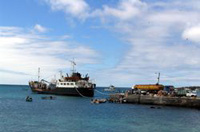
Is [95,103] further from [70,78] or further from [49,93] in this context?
[49,93]

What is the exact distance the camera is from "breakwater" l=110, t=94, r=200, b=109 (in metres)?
91.6

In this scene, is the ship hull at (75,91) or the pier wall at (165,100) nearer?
the pier wall at (165,100)

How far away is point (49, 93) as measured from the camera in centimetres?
16400

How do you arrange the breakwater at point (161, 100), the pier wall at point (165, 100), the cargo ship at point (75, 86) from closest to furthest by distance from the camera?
the pier wall at point (165, 100) → the breakwater at point (161, 100) → the cargo ship at point (75, 86)

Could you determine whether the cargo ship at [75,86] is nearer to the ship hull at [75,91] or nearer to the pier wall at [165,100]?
the ship hull at [75,91]

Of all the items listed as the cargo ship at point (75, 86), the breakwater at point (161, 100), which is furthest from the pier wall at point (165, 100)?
the cargo ship at point (75, 86)

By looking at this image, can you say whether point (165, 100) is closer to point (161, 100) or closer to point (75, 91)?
point (161, 100)

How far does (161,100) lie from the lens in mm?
96812

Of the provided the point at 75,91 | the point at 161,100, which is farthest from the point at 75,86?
the point at 161,100

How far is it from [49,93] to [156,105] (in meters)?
77.7

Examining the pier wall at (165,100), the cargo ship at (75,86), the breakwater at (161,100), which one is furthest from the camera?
the cargo ship at (75,86)

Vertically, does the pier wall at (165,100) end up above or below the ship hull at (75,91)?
below

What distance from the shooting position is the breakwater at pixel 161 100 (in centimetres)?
9162

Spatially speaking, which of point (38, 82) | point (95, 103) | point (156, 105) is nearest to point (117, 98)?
point (95, 103)
